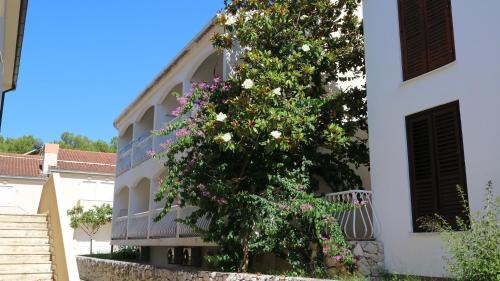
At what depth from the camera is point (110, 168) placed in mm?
43000

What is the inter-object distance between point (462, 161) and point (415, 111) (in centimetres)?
143

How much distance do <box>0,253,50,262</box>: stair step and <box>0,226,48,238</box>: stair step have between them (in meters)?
0.74

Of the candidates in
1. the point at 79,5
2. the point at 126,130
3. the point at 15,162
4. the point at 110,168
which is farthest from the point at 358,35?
the point at 15,162

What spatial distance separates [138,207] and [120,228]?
2014 millimetres

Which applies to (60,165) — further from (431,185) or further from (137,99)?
(431,185)

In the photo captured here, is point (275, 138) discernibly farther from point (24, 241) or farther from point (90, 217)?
point (90, 217)

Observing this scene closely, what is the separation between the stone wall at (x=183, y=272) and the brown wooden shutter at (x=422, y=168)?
1066 millimetres

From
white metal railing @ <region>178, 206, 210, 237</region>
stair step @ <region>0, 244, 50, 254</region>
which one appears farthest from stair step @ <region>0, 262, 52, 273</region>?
white metal railing @ <region>178, 206, 210, 237</region>

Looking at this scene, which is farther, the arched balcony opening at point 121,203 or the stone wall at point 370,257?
the arched balcony opening at point 121,203

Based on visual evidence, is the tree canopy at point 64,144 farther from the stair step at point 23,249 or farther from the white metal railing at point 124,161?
the stair step at point 23,249

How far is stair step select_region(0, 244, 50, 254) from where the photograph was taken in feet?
32.5

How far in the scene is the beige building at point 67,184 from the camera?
1513 inches

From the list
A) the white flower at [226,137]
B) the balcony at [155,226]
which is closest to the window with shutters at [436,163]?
the white flower at [226,137]

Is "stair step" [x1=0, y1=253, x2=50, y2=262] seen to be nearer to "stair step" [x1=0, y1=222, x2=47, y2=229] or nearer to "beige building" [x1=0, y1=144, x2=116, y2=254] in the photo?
"stair step" [x1=0, y1=222, x2=47, y2=229]
